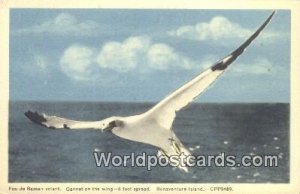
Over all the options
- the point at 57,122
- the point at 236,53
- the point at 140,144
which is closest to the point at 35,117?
the point at 57,122

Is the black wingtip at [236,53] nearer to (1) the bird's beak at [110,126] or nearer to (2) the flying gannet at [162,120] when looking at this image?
(2) the flying gannet at [162,120]

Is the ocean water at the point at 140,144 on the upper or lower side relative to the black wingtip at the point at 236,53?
lower

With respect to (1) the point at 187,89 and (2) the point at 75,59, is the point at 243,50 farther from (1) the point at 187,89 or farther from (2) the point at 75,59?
(2) the point at 75,59

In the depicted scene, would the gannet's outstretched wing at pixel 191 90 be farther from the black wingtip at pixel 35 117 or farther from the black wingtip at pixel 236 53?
the black wingtip at pixel 35 117

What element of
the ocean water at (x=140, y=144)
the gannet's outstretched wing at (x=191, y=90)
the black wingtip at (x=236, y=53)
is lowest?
the ocean water at (x=140, y=144)

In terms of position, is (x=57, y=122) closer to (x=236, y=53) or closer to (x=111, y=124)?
(x=111, y=124)

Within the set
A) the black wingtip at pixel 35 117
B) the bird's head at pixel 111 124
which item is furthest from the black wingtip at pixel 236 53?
the black wingtip at pixel 35 117

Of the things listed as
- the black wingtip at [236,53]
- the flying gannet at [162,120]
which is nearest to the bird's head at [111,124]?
the flying gannet at [162,120]
